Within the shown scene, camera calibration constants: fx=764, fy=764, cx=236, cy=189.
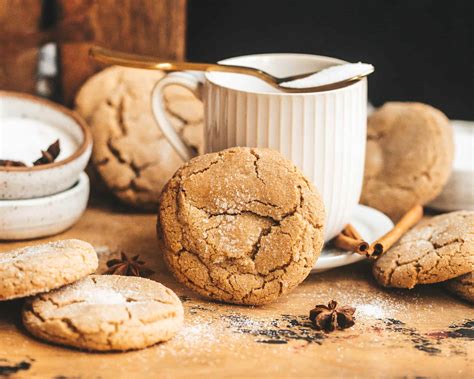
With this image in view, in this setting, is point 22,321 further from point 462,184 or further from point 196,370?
point 462,184

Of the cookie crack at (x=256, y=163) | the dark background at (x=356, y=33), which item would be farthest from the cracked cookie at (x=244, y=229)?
the dark background at (x=356, y=33)

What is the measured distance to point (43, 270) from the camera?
112cm

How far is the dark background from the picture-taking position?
1.99 m

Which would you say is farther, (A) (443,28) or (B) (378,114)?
(A) (443,28)

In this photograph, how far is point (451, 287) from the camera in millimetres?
1306

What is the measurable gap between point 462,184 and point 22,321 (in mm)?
993

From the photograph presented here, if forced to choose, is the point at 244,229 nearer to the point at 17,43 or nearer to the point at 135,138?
the point at 135,138

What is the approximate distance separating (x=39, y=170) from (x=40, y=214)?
9cm

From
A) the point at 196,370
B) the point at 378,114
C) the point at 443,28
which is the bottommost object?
the point at 196,370

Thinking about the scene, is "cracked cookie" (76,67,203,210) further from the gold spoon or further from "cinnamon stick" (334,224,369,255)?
"cinnamon stick" (334,224,369,255)

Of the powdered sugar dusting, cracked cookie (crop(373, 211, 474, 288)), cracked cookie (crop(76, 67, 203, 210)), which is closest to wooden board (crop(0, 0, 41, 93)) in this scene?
cracked cookie (crop(76, 67, 203, 210))

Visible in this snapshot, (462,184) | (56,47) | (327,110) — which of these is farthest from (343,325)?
(56,47)

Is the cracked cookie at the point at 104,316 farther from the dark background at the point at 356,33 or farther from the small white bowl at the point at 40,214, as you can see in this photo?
the dark background at the point at 356,33

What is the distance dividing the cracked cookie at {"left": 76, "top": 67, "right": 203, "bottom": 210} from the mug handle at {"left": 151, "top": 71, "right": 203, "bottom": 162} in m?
0.11
